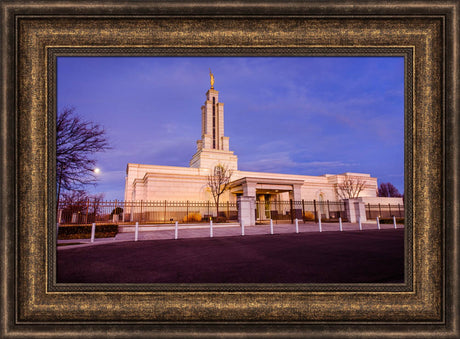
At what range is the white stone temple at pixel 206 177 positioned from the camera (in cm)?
2872

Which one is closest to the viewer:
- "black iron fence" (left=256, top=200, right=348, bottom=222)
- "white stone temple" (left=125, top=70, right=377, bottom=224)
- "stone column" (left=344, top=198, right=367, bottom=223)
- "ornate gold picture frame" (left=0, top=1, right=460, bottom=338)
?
"ornate gold picture frame" (left=0, top=1, right=460, bottom=338)

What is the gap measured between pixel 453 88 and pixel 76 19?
492 cm

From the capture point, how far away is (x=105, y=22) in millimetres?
3297

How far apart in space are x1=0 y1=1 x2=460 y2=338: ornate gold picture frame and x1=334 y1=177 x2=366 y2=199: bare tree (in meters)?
45.4

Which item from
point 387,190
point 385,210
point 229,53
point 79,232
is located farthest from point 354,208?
point 387,190

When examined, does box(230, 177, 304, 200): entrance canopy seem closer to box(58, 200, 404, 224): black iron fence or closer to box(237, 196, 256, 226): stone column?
box(58, 200, 404, 224): black iron fence

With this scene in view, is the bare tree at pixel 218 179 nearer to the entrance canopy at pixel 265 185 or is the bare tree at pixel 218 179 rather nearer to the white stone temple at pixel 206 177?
the white stone temple at pixel 206 177

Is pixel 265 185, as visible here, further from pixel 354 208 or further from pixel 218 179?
pixel 218 179

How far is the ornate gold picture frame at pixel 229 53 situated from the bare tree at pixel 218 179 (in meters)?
31.3

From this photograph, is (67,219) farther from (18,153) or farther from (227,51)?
(227,51)

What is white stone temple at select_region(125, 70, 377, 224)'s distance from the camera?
28719 millimetres

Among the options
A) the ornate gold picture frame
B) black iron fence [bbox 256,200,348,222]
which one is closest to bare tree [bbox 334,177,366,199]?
black iron fence [bbox 256,200,348,222]

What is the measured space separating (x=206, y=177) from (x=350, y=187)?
26.3m

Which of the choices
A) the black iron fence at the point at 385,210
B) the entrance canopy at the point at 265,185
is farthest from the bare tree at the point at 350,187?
the entrance canopy at the point at 265,185
